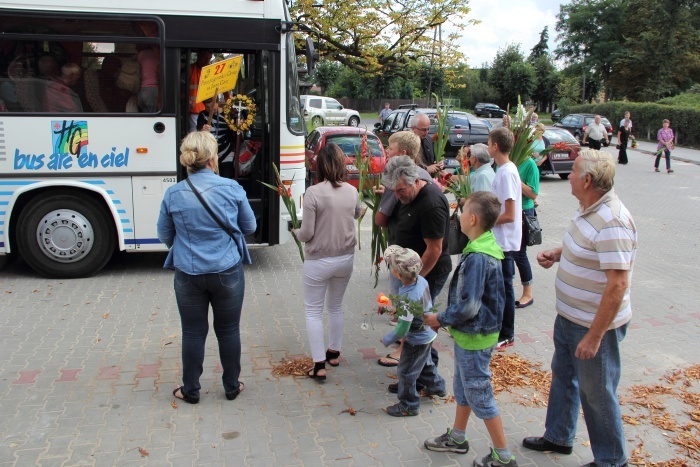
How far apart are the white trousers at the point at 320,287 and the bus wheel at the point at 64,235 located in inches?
149

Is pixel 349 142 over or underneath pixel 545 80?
underneath

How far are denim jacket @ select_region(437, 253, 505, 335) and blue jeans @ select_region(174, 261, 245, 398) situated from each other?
150cm

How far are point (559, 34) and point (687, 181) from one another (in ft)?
181

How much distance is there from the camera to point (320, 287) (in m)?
4.89

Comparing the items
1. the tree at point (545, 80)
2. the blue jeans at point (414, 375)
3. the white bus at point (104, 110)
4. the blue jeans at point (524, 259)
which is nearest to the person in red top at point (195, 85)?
the white bus at point (104, 110)

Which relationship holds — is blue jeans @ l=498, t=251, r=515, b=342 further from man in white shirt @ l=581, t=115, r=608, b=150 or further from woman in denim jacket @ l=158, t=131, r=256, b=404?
man in white shirt @ l=581, t=115, r=608, b=150

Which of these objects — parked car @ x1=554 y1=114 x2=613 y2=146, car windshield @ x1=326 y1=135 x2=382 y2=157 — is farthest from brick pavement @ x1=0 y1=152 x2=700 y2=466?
parked car @ x1=554 y1=114 x2=613 y2=146

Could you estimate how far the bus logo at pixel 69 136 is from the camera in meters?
7.22

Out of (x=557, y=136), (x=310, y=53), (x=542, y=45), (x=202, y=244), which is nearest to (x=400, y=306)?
(x=202, y=244)

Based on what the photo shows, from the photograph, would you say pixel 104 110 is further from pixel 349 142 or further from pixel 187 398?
pixel 349 142

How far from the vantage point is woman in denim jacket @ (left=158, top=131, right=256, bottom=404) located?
421 centimetres

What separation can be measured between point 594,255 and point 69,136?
19.9ft

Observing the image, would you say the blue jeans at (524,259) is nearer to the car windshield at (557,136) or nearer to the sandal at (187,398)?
the sandal at (187,398)

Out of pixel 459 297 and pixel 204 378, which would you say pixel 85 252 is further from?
pixel 459 297
